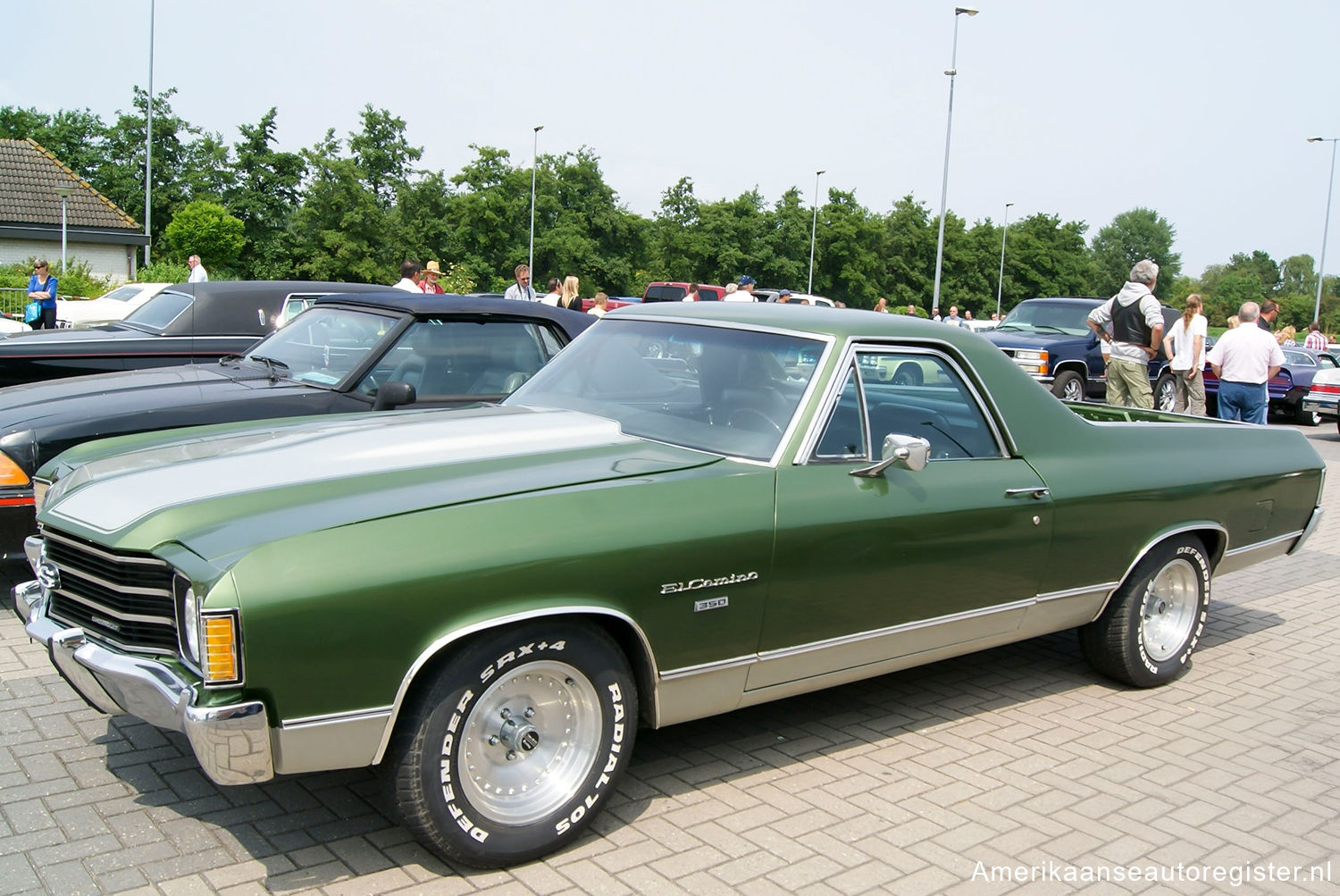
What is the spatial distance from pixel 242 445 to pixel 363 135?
54.1m

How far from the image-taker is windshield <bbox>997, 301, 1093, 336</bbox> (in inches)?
659

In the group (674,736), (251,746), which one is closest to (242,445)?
(251,746)

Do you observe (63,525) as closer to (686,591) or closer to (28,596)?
(28,596)

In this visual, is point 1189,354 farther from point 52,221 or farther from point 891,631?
point 52,221

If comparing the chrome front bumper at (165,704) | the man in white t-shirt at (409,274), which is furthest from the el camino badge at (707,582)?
the man in white t-shirt at (409,274)

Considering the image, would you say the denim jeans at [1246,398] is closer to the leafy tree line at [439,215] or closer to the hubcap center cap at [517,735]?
the hubcap center cap at [517,735]

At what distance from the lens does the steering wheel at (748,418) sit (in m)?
3.78

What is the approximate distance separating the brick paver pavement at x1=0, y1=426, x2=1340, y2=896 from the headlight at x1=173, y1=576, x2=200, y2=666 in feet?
2.16

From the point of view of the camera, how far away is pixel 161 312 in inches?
353

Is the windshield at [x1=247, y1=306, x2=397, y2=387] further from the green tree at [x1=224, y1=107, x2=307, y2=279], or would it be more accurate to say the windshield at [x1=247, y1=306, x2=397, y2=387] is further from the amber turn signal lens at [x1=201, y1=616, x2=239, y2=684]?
the green tree at [x1=224, y1=107, x2=307, y2=279]

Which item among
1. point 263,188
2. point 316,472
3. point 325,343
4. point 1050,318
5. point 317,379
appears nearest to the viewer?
point 316,472

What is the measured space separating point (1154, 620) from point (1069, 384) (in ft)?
38.8

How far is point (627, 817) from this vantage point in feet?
11.2

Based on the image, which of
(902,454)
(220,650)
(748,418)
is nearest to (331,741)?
(220,650)
